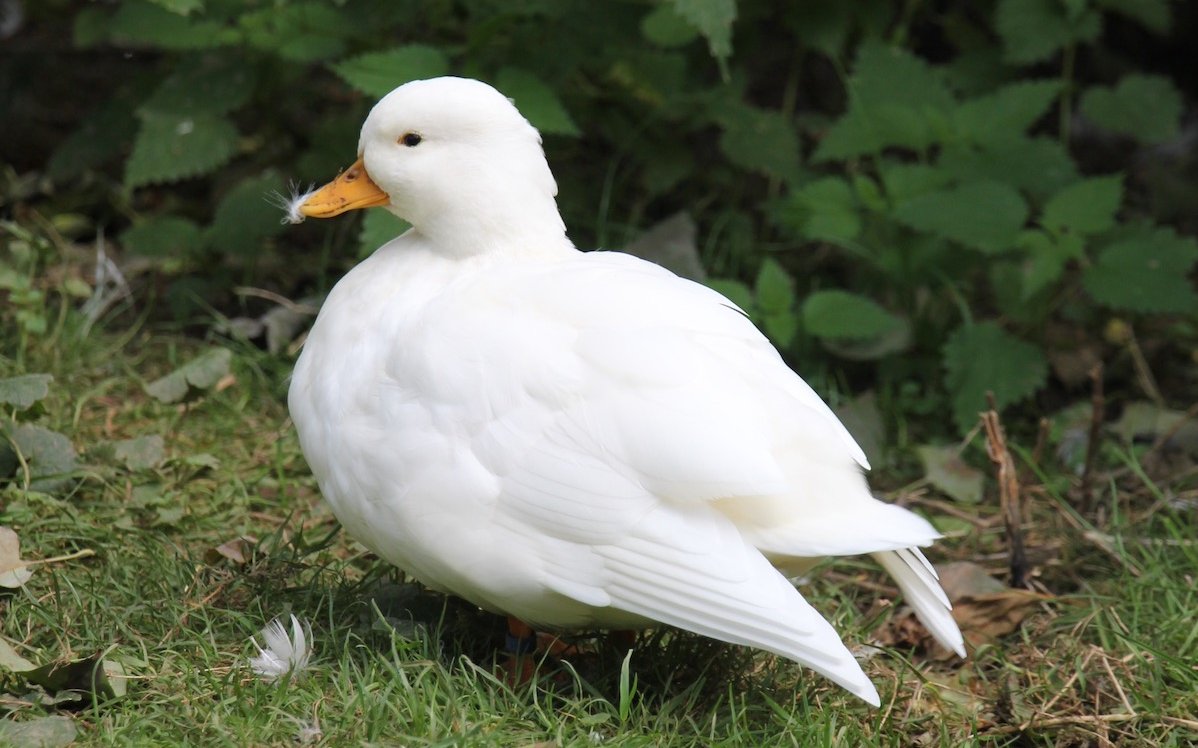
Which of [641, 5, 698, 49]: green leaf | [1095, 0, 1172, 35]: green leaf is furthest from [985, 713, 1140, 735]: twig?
[1095, 0, 1172, 35]: green leaf

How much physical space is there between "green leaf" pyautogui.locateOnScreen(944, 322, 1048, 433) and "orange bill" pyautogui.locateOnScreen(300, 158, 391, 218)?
1817 mm

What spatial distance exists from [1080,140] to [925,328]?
5.64 ft

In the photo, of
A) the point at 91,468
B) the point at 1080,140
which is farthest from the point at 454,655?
the point at 1080,140

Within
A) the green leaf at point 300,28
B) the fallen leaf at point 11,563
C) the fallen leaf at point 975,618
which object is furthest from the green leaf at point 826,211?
the fallen leaf at point 11,563

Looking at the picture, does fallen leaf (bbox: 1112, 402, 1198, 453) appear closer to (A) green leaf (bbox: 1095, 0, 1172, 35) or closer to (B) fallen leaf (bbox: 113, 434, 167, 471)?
(A) green leaf (bbox: 1095, 0, 1172, 35)

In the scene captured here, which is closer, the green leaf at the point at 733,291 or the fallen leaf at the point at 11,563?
the fallen leaf at the point at 11,563

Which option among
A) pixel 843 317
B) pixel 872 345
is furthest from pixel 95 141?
pixel 872 345

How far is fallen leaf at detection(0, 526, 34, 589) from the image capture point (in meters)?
2.72

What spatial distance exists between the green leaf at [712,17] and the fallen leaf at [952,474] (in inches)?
49.7

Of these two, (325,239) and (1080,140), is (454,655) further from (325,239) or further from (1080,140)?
(1080,140)

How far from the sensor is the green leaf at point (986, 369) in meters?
3.96

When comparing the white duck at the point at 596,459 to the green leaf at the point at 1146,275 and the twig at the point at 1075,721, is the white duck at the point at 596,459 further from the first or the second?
the green leaf at the point at 1146,275

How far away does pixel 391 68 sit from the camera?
3758 mm

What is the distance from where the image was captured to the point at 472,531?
7.90 ft
